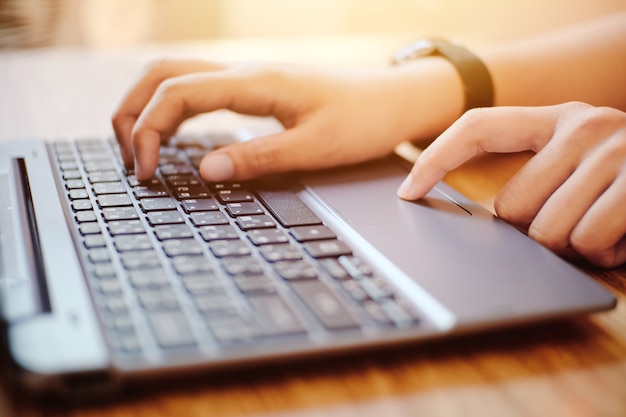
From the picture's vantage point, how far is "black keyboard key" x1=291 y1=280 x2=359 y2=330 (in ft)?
1.11

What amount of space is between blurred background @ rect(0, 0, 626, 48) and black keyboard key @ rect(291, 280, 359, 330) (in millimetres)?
1013

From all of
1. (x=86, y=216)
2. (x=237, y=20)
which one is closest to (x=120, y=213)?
(x=86, y=216)

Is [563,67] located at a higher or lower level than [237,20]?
higher

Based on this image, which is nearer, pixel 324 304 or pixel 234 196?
pixel 324 304

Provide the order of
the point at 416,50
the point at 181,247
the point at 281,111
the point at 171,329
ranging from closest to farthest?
the point at 171,329
the point at 181,247
the point at 281,111
the point at 416,50

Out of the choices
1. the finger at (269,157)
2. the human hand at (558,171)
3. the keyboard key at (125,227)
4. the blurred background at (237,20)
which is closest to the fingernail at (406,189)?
the human hand at (558,171)

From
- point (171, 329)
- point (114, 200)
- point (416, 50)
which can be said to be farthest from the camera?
point (416, 50)

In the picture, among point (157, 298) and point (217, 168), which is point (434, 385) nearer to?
point (157, 298)

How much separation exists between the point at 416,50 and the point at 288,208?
0.35 metres

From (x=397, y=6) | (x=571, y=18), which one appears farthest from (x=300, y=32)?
(x=571, y=18)

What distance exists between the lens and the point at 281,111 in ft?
2.12

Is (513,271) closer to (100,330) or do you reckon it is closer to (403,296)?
(403,296)

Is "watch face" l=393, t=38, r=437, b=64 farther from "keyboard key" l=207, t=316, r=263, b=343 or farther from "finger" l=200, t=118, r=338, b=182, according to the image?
"keyboard key" l=207, t=316, r=263, b=343

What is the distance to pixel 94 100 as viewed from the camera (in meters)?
0.93
